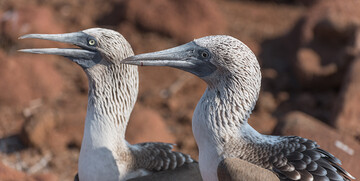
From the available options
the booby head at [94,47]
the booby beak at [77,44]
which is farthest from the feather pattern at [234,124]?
the booby beak at [77,44]

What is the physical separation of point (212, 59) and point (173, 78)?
17.3 feet

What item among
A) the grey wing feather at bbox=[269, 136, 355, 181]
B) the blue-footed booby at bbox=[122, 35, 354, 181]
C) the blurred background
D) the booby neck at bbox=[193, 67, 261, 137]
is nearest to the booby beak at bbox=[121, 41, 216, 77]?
the blue-footed booby at bbox=[122, 35, 354, 181]

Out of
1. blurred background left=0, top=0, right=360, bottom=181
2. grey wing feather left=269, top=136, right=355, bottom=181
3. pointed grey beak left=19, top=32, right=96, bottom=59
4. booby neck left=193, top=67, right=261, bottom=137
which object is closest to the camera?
grey wing feather left=269, top=136, right=355, bottom=181

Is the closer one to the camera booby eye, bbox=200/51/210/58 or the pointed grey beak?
booby eye, bbox=200/51/210/58

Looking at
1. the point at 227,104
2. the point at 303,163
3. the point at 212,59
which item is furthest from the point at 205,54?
the point at 303,163

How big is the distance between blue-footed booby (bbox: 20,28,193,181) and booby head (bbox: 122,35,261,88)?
0.65m

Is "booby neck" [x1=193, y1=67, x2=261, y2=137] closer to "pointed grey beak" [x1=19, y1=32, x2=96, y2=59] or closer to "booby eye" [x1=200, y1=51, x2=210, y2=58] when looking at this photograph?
"booby eye" [x1=200, y1=51, x2=210, y2=58]

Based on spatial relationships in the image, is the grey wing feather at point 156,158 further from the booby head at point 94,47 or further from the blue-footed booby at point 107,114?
the booby head at point 94,47

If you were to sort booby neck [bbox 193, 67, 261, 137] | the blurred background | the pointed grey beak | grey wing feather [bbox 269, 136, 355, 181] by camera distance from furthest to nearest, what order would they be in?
the blurred background, the pointed grey beak, booby neck [bbox 193, 67, 261, 137], grey wing feather [bbox 269, 136, 355, 181]

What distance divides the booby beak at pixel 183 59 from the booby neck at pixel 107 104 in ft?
2.21

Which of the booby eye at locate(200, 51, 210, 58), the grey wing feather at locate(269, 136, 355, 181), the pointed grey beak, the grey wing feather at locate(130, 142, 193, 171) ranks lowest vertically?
the grey wing feather at locate(130, 142, 193, 171)

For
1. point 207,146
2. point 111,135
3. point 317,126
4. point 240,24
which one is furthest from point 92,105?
point 240,24

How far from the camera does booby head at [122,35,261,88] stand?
10.7 ft

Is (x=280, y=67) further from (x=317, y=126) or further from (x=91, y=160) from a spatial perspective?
(x=91, y=160)
